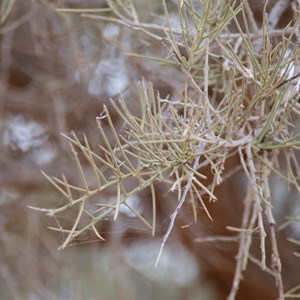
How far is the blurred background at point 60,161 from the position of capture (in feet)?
5.80

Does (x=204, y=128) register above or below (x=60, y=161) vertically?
above

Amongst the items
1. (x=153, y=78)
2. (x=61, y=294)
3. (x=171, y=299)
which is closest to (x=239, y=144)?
(x=153, y=78)

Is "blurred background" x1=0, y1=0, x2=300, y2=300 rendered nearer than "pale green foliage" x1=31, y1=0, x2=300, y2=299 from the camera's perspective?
No

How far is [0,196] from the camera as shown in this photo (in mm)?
2023

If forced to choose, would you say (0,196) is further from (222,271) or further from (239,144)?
(239,144)

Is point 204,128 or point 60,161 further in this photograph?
point 60,161

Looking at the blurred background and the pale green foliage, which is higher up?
the pale green foliage

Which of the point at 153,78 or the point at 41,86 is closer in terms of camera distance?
the point at 153,78

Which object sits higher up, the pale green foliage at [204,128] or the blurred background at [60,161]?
the pale green foliage at [204,128]

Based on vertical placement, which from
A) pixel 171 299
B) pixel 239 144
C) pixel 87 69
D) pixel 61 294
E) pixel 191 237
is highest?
pixel 239 144

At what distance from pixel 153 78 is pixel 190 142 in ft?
2.65

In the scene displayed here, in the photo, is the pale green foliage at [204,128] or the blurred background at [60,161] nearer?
the pale green foliage at [204,128]

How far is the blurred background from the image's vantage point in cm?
177

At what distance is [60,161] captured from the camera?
1.87m
